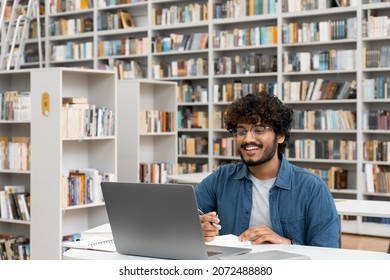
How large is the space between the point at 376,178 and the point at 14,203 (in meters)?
4.04

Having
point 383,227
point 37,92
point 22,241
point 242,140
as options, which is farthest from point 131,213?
point 383,227

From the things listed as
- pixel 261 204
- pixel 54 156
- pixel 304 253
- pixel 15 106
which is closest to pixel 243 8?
pixel 15 106

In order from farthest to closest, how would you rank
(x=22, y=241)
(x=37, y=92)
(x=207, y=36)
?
(x=207, y=36), (x=22, y=241), (x=37, y=92)

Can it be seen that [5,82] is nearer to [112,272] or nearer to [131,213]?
[131,213]

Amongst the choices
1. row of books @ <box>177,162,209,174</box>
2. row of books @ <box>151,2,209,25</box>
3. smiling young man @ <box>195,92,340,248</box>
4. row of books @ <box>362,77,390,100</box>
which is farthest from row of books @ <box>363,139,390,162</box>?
smiling young man @ <box>195,92,340,248</box>

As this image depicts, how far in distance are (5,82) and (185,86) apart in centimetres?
319

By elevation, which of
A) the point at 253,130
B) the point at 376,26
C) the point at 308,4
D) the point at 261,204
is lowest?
the point at 261,204

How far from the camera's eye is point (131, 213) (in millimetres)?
2318

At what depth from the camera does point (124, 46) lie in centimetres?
988

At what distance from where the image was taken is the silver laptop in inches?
87.5

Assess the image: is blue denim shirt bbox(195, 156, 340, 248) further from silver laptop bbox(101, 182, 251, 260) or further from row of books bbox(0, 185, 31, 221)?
row of books bbox(0, 185, 31, 221)

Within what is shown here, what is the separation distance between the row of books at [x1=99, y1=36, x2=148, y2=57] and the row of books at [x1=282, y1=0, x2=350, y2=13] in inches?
85.3

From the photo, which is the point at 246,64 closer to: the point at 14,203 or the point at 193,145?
the point at 193,145

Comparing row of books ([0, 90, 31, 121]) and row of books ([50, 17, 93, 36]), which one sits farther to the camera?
row of books ([50, 17, 93, 36])
